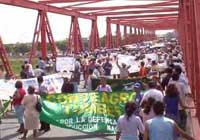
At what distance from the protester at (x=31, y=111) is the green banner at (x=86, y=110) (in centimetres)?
84

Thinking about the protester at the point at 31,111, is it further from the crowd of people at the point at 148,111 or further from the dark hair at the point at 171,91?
the dark hair at the point at 171,91

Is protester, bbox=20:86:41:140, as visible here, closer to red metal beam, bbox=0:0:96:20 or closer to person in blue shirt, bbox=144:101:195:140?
person in blue shirt, bbox=144:101:195:140

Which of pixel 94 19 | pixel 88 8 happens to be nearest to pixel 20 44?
pixel 94 19

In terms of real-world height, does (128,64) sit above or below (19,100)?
above

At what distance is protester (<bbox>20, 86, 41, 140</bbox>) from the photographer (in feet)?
39.9

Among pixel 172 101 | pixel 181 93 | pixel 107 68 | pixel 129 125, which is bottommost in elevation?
pixel 129 125

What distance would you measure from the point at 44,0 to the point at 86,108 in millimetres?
16390

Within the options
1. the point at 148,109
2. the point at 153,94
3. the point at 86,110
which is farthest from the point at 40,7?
the point at 148,109

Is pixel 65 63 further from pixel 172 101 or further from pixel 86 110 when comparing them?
pixel 172 101

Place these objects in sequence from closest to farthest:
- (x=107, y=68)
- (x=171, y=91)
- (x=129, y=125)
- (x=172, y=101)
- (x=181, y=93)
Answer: (x=129, y=125)
(x=171, y=91)
(x=172, y=101)
(x=181, y=93)
(x=107, y=68)

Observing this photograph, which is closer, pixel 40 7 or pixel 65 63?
pixel 65 63

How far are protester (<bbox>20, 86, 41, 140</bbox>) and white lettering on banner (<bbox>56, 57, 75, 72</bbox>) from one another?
534 inches

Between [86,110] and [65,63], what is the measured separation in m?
13.3

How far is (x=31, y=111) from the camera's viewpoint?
1223 cm
